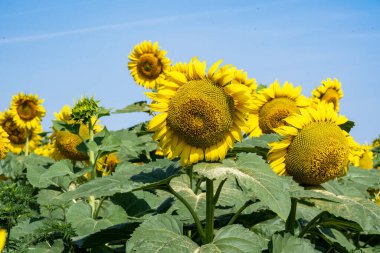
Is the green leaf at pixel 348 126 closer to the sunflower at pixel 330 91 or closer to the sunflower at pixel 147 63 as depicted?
the sunflower at pixel 330 91

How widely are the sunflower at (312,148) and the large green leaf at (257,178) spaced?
18.5 inches

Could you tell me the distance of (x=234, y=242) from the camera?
7.75ft

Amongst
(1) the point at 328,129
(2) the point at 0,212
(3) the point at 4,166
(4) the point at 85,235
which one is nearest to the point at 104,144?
(4) the point at 85,235

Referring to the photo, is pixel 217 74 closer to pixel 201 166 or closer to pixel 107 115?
pixel 201 166

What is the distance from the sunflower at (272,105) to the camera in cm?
449

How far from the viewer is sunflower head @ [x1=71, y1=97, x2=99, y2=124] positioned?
368 centimetres

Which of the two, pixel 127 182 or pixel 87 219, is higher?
pixel 127 182

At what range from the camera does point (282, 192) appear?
86.2 inches

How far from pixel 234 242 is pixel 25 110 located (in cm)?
532

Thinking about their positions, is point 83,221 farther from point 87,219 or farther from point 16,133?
point 16,133

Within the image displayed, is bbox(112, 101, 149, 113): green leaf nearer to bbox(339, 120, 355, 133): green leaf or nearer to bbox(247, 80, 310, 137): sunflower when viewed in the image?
bbox(247, 80, 310, 137): sunflower

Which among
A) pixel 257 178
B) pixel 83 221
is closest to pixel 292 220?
pixel 257 178

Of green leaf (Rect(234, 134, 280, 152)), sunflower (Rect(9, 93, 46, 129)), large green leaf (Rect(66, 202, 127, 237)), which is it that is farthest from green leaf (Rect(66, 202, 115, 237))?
sunflower (Rect(9, 93, 46, 129))

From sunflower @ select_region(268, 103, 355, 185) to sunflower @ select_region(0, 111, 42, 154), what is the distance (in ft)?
16.0
